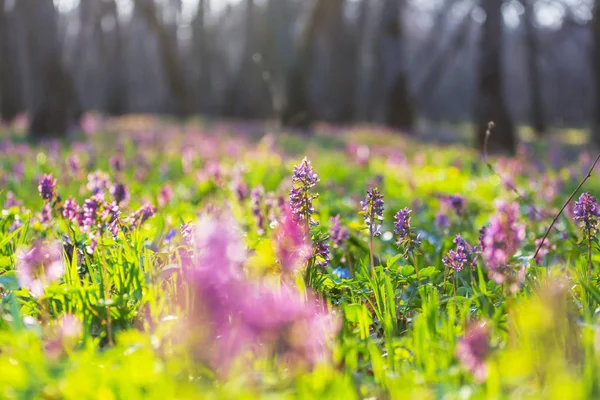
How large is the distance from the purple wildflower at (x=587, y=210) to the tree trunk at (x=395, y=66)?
58.5 ft

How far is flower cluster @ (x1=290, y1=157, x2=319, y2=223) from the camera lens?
2307 millimetres

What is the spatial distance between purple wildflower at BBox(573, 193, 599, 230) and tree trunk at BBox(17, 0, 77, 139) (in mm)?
10474

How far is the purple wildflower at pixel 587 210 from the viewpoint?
2.34 m

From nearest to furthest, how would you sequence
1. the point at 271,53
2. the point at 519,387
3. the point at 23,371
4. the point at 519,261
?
1. the point at 23,371
2. the point at 519,387
3. the point at 519,261
4. the point at 271,53

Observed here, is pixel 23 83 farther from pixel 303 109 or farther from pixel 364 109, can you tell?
pixel 364 109

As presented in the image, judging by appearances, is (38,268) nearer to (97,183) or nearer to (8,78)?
(97,183)

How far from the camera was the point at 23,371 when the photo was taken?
1.47 metres

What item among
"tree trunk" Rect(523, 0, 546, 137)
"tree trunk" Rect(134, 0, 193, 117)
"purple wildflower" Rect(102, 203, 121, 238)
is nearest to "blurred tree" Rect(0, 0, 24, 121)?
"tree trunk" Rect(134, 0, 193, 117)

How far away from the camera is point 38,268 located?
252 centimetres

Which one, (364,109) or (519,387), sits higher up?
(519,387)

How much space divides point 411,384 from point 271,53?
2159 centimetres

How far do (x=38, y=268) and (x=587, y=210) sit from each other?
2.22 m

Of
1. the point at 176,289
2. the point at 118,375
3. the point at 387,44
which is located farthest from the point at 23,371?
the point at 387,44

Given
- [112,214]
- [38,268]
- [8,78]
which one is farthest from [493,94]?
[8,78]
